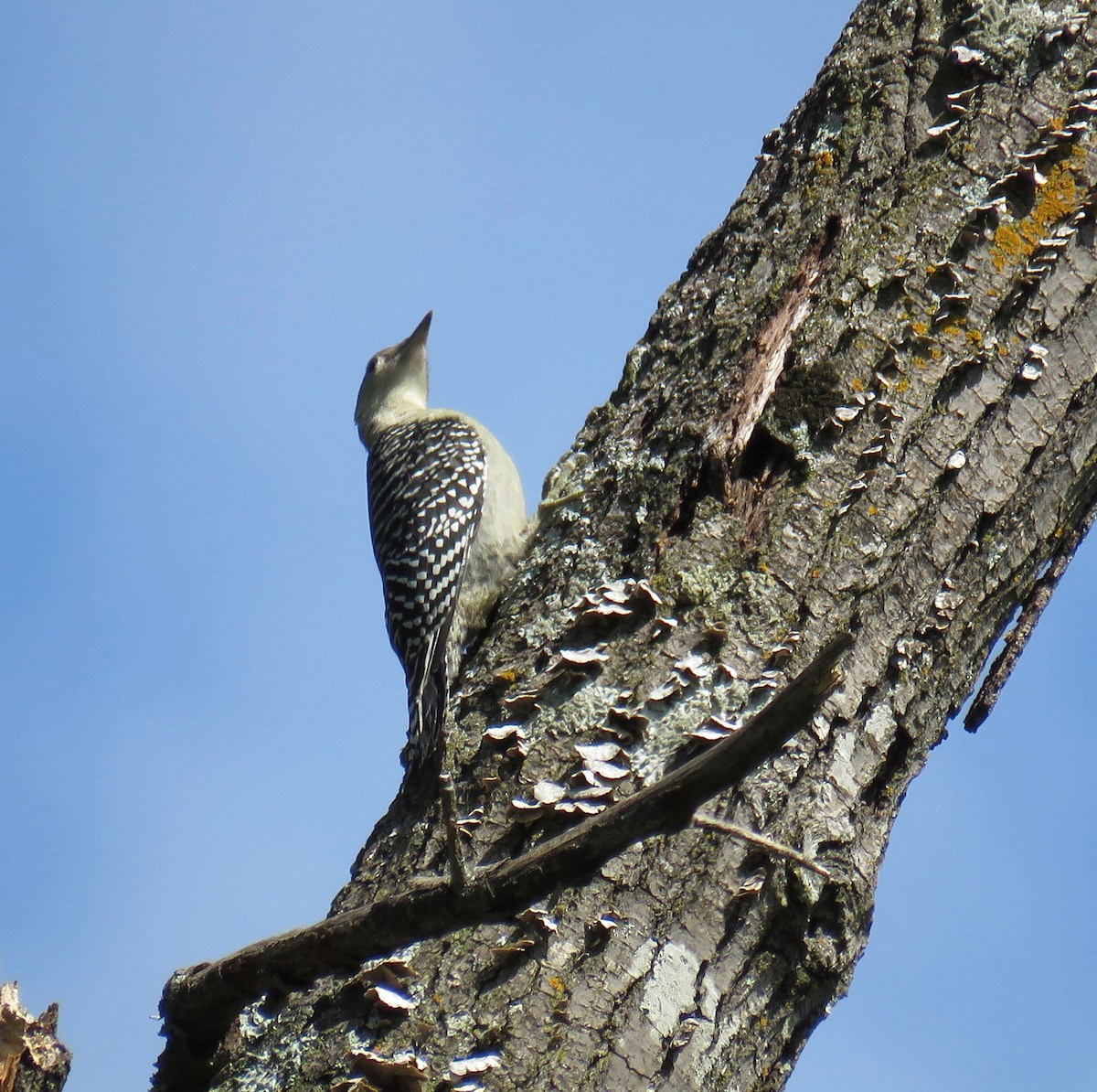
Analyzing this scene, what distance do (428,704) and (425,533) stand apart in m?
1.48

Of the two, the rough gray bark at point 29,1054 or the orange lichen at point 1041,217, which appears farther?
the orange lichen at point 1041,217

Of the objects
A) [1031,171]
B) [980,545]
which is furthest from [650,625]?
[1031,171]

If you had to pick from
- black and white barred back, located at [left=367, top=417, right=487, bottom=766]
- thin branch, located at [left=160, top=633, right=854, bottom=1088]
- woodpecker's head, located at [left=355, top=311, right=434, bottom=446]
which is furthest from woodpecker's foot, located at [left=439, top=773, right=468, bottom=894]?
woodpecker's head, located at [left=355, top=311, right=434, bottom=446]

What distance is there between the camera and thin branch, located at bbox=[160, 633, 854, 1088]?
1875 millimetres

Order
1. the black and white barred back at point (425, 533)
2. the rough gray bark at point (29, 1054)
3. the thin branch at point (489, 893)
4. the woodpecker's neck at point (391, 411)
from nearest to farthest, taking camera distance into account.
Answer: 1. the thin branch at point (489, 893)
2. the rough gray bark at point (29, 1054)
3. the black and white barred back at point (425, 533)
4. the woodpecker's neck at point (391, 411)

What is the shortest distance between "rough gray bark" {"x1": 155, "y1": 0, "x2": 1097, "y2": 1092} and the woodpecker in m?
1.46

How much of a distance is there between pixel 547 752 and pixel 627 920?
0.50 meters

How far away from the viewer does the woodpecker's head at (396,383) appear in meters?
8.54

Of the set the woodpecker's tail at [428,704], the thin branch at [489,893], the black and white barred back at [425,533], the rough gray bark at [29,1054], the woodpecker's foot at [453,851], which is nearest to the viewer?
the thin branch at [489,893]

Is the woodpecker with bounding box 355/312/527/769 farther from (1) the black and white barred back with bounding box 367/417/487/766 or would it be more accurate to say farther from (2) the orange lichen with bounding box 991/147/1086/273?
(2) the orange lichen with bounding box 991/147/1086/273

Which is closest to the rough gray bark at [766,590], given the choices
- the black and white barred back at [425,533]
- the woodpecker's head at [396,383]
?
the black and white barred back at [425,533]

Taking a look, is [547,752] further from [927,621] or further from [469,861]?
[927,621]

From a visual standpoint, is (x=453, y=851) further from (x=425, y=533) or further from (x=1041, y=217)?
(x=425, y=533)

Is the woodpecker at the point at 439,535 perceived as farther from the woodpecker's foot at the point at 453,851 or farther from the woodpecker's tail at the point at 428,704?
the woodpecker's foot at the point at 453,851
